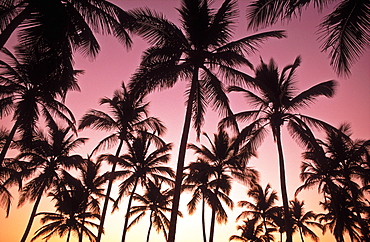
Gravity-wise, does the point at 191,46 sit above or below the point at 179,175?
above

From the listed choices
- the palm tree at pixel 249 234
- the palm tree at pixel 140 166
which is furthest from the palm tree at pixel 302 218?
the palm tree at pixel 140 166

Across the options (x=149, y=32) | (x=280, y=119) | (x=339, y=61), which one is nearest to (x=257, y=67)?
(x=280, y=119)

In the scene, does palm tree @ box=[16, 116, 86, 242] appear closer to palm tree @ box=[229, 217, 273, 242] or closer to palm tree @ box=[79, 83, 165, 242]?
palm tree @ box=[79, 83, 165, 242]

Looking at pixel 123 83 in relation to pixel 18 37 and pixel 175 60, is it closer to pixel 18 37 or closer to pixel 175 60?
pixel 175 60

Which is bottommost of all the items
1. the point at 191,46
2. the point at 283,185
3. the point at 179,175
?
the point at 179,175

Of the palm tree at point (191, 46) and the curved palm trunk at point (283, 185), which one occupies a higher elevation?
the palm tree at point (191, 46)

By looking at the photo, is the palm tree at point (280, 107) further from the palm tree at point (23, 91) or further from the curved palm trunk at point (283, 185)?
the palm tree at point (23, 91)

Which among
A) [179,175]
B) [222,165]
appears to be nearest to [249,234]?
[222,165]

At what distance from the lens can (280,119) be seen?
42.4 feet

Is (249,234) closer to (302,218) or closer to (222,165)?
(302,218)

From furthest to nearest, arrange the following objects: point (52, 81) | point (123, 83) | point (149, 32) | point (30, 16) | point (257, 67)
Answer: point (123, 83), point (257, 67), point (149, 32), point (52, 81), point (30, 16)

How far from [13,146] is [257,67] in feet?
53.6

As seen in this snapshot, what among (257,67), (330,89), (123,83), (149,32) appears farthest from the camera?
(123,83)

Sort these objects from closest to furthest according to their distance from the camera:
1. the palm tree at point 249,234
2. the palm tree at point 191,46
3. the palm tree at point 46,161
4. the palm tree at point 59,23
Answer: the palm tree at point 59,23 → the palm tree at point 191,46 → the palm tree at point 46,161 → the palm tree at point 249,234
